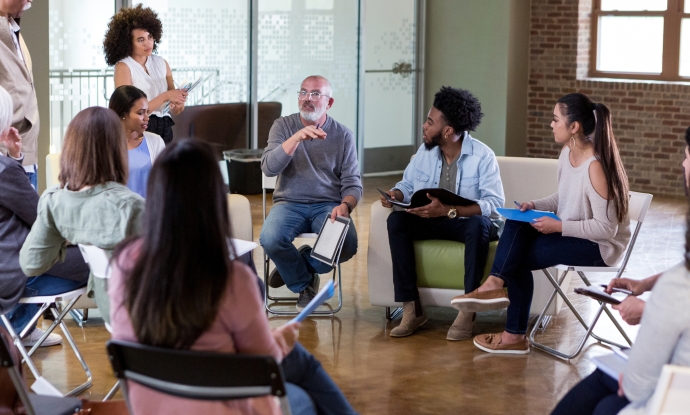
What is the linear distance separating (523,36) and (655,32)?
1.40m

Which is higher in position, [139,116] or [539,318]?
[139,116]

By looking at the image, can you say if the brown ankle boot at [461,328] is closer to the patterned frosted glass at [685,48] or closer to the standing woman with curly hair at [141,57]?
the standing woman with curly hair at [141,57]

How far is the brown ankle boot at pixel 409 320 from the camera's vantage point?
4449 mm

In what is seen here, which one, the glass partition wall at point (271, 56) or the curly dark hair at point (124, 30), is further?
→ the glass partition wall at point (271, 56)

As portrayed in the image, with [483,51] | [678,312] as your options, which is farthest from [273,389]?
[483,51]

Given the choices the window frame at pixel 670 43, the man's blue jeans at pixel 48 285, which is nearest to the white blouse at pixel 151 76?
the man's blue jeans at pixel 48 285

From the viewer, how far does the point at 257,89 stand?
8844 millimetres

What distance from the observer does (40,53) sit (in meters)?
6.66

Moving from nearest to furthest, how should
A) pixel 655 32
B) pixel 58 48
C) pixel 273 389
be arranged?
pixel 273 389, pixel 58 48, pixel 655 32

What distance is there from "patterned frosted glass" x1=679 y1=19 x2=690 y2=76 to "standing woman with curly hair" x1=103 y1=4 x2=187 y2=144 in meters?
6.07

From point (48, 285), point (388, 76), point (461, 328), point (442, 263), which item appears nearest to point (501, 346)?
point (461, 328)

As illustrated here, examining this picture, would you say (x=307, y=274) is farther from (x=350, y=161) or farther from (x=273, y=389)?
(x=273, y=389)

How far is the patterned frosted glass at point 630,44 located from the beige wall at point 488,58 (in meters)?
0.86

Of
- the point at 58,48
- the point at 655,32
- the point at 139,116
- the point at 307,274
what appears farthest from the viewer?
the point at 655,32
